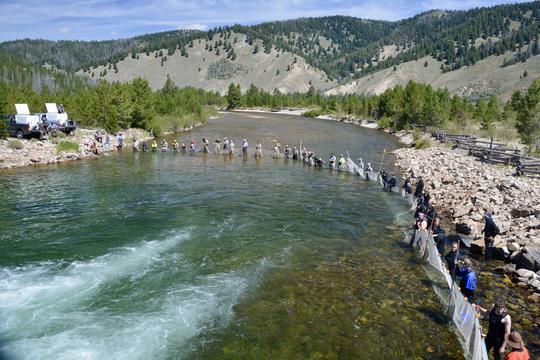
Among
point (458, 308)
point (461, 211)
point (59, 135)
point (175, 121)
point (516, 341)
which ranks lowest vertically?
point (461, 211)

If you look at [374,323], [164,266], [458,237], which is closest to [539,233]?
[458,237]

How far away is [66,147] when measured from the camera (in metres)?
45.2

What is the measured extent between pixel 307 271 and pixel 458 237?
10.2 meters

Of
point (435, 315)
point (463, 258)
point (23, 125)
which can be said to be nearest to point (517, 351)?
point (435, 315)

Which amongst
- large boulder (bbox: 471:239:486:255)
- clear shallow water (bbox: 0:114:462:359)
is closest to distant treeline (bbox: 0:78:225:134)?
clear shallow water (bbox: 0:114:462:359)

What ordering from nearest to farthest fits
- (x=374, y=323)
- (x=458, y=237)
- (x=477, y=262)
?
1. (x=374, y=323)
2. (x=477, y=262)
3. (x=458, y=237)

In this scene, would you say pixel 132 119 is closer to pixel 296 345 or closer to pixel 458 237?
pixel 458 237

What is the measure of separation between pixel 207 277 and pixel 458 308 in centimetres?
970

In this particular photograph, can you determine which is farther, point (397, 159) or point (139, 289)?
point (397, 159)

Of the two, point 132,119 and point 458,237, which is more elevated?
point 132,119

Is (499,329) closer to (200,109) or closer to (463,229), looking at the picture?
(463,229)

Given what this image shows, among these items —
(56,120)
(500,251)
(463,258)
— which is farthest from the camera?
(56,120)

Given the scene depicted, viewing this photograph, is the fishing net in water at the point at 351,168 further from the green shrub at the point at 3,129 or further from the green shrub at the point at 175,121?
the green shrub at the point at 175,121

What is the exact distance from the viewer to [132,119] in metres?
64.8
